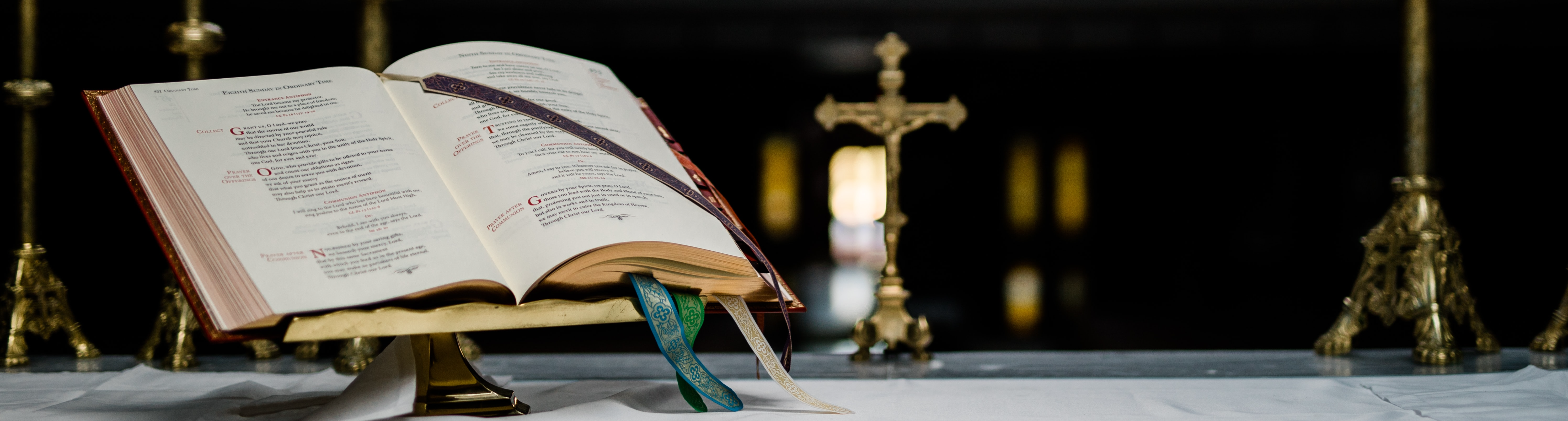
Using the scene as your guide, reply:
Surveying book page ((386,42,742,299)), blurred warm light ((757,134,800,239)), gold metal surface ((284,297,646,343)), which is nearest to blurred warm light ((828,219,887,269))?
blurred warm light ((757,134,800,239))

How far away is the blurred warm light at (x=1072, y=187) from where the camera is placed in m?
5.20

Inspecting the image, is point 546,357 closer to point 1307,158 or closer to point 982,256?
point 982,256

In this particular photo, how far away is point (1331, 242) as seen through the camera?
16.1 ft

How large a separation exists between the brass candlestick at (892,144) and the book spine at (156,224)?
843mm

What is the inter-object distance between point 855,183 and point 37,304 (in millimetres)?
4481

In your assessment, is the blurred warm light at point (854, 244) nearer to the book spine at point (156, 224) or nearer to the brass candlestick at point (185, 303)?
the brass candlestick at point (185, 303)

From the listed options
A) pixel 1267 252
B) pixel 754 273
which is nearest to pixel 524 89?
pixel 754 273

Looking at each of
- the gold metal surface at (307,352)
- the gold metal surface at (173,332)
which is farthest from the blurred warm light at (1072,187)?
the gold metal surface at (173,332)

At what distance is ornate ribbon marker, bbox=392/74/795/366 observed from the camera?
78 cm

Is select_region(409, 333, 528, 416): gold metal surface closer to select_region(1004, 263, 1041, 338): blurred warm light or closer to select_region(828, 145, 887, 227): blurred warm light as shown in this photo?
select_region(1004, 263, 1041, 338): blurred warm light

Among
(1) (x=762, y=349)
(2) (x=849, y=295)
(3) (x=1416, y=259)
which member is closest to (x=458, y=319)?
(1) (x=762, y=349)

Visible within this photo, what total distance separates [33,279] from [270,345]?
0.31 m

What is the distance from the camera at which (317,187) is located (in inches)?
26.7

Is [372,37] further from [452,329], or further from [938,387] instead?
[938,387]
